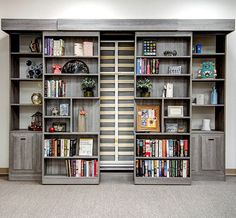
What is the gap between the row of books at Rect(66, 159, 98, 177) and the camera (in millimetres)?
5031

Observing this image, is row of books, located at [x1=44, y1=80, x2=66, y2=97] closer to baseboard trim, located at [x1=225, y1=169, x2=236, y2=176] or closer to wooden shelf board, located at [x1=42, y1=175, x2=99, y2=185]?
wooden shelf board, located at [x1=42, y1=175, x2=99, y2=185]

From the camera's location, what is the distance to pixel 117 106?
5.53 meters

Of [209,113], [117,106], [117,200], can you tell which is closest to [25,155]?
[117,106]

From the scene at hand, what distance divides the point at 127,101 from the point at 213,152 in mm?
1589

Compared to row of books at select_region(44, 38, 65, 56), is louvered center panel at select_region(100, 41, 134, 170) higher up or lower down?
lower down

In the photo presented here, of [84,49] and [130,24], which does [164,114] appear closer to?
[130,24]

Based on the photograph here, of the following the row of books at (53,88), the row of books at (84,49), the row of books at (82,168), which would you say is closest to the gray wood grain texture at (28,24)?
the row of books at (84,49)

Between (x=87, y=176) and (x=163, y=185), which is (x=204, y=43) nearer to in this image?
(x=163, y=185)

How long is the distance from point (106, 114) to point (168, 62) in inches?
51.8

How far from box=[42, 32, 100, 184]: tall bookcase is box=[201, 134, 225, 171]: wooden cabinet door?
165 cm

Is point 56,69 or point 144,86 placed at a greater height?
point 56,69

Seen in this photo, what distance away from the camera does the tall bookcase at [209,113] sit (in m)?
5.16

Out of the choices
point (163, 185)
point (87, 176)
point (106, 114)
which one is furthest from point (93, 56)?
point (163, 185)

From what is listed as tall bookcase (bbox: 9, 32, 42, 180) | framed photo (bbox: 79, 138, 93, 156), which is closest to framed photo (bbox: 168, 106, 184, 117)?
framed photo (bbox: 79, 138, 93, 156)
